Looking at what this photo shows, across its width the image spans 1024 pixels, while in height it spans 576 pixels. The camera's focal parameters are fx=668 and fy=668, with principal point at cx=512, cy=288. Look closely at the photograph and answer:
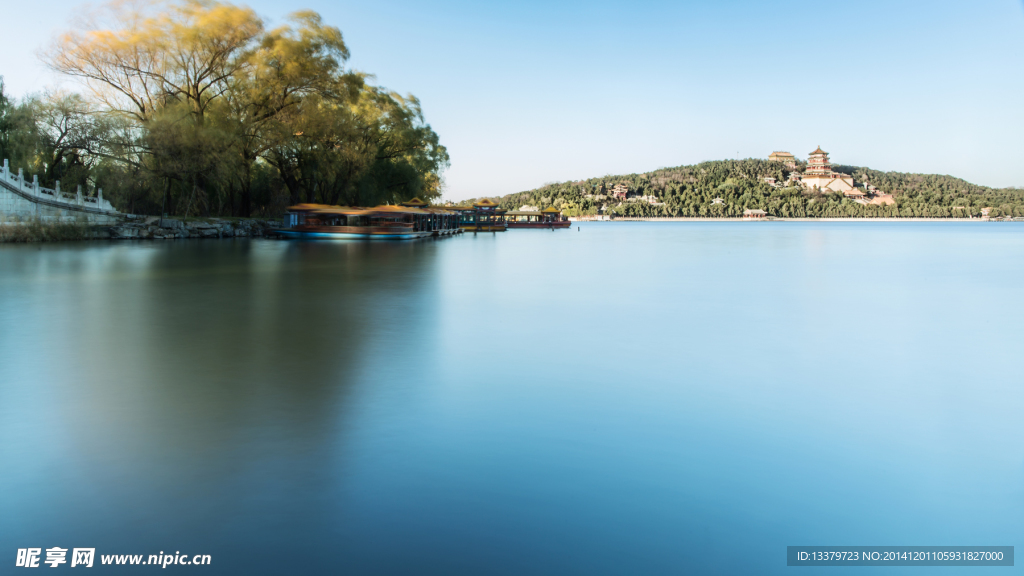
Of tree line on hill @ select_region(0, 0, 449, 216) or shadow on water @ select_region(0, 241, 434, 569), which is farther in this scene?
tree line on hill @ select_region(0, 0, 449, 216)

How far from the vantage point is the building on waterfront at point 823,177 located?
13600 centimetres

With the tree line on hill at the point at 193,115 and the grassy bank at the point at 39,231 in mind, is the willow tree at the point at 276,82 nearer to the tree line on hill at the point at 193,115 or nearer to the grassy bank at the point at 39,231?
the tree line on hill at the point at 193,115

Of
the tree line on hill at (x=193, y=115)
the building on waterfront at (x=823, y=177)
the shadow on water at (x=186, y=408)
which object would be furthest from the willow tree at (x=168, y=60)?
the building on waterfront at (x=823, y=177)

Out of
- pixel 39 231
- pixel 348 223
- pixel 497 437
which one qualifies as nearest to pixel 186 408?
pixel 497 437

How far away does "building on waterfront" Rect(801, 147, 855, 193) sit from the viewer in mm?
136000

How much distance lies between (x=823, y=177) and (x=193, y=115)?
139 metres

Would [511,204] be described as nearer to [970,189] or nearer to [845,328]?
[970,189]

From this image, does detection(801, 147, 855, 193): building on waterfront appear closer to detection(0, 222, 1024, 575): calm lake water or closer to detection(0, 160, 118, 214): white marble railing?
detection(0, 160, 118, 214): white marble railing

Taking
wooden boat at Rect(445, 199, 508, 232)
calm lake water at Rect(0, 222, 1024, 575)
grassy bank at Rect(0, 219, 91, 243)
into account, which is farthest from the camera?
wooden boat at Rect(445, 199, 508, 232)

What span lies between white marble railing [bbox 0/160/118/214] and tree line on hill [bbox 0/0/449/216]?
0.65 metres

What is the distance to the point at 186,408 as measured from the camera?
4.33m

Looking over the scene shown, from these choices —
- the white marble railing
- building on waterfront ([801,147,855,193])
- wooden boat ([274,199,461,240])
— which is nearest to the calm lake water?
the white marble railing

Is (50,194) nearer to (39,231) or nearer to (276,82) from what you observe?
(39,231)

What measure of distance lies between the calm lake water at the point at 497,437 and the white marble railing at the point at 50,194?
701 inches
